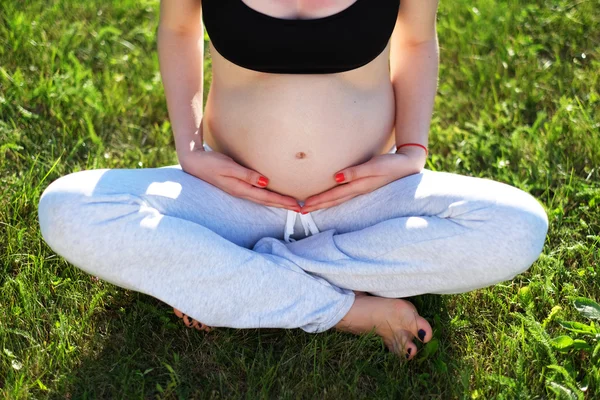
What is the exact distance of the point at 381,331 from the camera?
2.39 m

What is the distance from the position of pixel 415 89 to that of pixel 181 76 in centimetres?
74

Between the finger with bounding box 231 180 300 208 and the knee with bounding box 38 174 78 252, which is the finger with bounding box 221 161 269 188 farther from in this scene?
the knee with bounding box 38 174 78 252

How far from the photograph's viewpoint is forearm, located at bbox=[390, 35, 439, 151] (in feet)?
8.35

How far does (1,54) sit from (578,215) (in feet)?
8.16

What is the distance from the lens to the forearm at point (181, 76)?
8.44ft

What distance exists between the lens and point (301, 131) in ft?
7.86

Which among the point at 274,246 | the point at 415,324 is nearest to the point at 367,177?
the point at 274,246

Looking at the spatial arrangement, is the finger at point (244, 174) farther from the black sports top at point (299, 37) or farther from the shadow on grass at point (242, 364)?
the shadow on grass at point (242, 364)

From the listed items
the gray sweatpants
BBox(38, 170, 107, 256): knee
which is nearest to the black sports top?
the gray sweatpants

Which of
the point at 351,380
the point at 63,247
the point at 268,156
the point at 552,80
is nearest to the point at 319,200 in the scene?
the point at 268,156

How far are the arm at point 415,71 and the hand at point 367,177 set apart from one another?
0.06m

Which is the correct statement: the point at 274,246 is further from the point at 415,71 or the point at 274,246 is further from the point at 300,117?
the point at 415,71

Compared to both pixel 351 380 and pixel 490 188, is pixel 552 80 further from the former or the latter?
pixel 351 380

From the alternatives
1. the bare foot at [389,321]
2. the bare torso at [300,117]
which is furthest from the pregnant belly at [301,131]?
the bare foot at [389,321]
